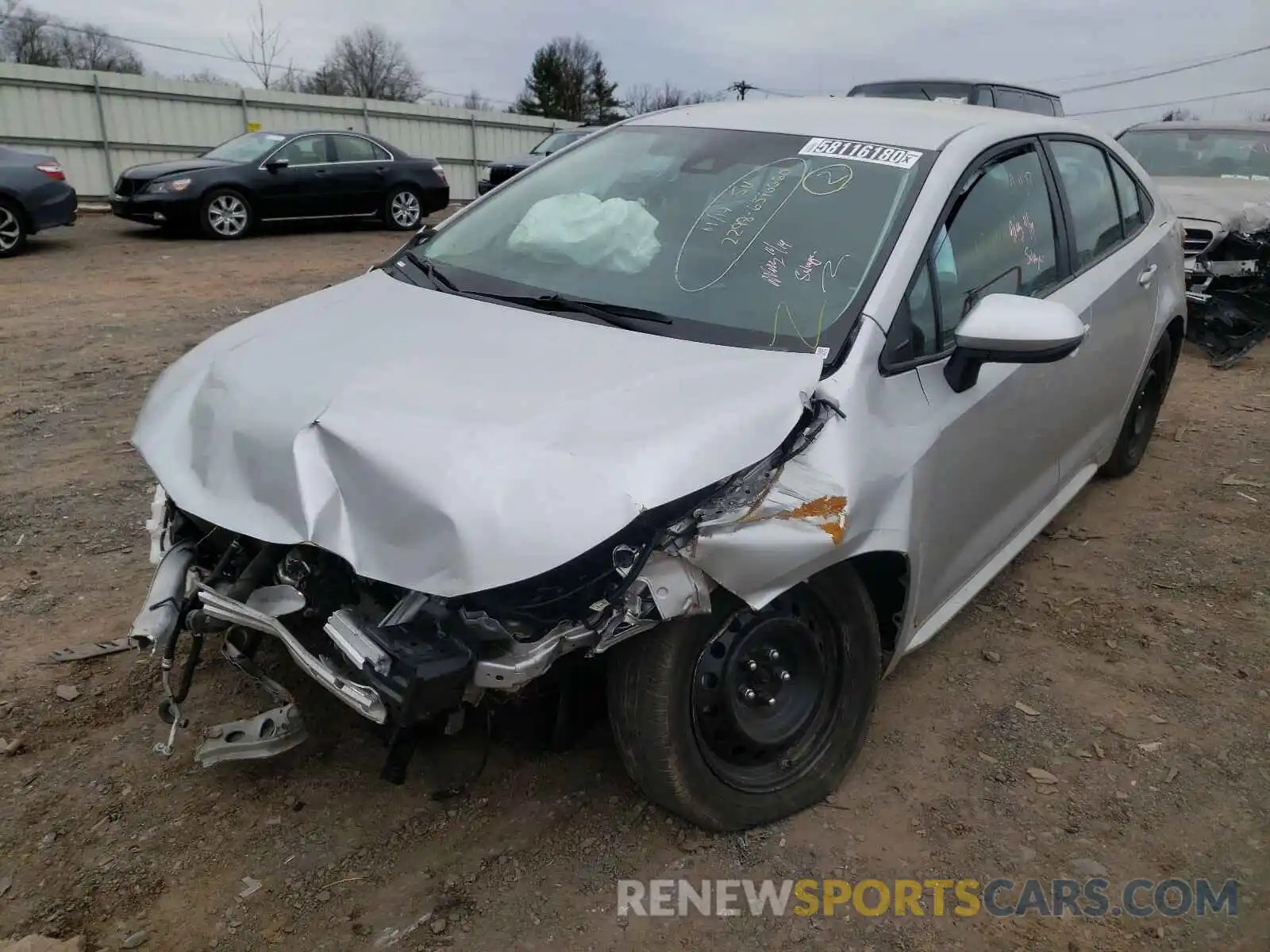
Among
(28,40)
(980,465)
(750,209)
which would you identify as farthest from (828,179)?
(28,40)

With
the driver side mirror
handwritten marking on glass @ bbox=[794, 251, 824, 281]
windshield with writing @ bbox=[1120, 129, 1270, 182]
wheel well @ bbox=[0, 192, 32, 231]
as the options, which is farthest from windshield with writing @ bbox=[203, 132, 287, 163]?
the driver side mirror

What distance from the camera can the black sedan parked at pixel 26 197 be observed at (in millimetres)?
10148

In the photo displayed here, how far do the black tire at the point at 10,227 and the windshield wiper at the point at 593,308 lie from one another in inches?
394

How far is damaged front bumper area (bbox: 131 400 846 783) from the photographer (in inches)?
77.1

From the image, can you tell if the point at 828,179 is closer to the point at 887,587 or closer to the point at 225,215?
the point at 887,587

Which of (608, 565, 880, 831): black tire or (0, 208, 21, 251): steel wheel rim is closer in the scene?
(608, 565, 880, 831): black tire

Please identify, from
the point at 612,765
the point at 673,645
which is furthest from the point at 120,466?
the point at 673,645

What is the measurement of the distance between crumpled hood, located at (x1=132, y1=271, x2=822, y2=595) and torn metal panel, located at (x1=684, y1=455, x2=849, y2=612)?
10 centimetres

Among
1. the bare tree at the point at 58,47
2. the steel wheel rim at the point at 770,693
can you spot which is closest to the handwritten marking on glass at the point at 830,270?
the steel wheel rim at the point at 770,693

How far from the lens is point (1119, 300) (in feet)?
12.4

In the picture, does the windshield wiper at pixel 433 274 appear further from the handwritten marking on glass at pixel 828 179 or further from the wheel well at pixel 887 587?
the wheel well at pixel 887 587

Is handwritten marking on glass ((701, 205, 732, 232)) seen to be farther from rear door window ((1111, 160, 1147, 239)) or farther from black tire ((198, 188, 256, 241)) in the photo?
black tire ((198, 188, 256, 241))

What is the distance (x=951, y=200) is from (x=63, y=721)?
121 inches

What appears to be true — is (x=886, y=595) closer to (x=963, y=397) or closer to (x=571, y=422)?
(x=963, y=397)
